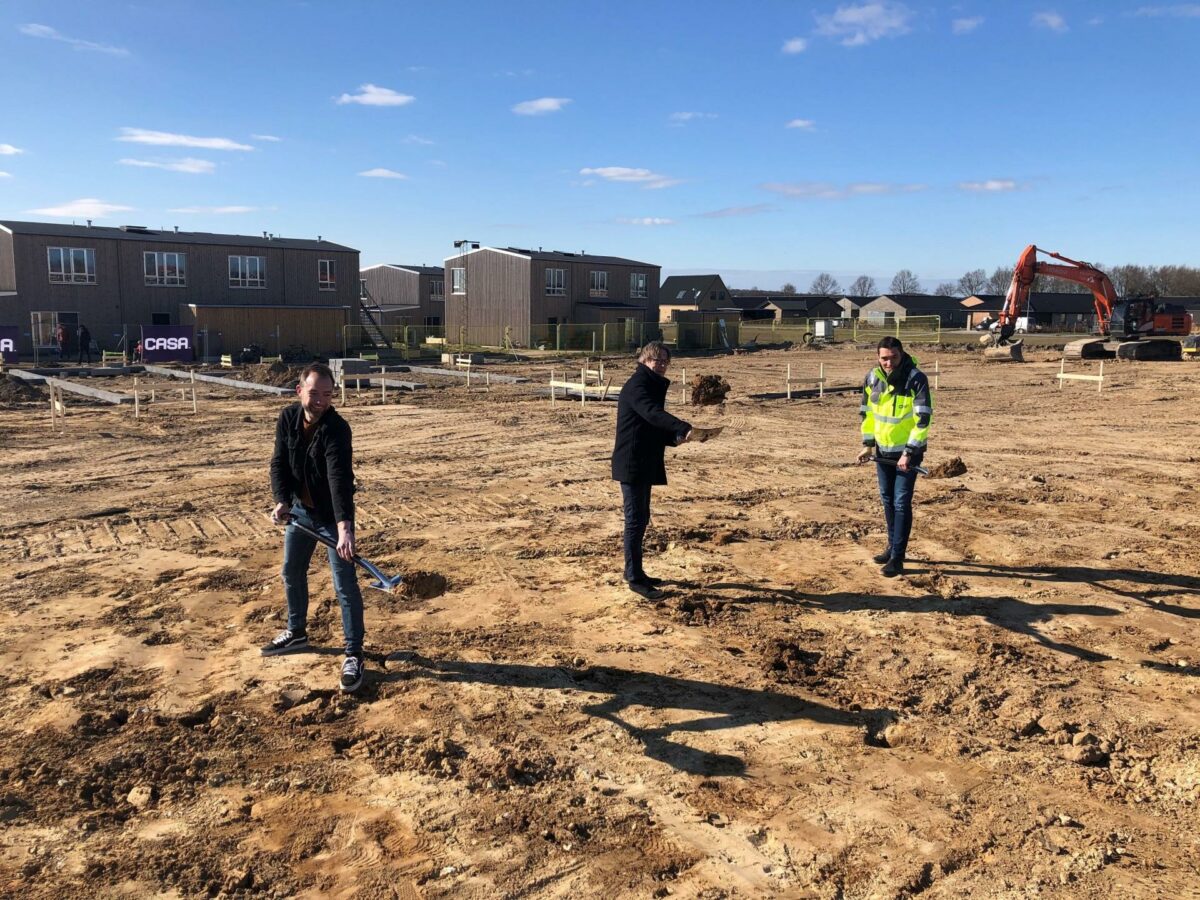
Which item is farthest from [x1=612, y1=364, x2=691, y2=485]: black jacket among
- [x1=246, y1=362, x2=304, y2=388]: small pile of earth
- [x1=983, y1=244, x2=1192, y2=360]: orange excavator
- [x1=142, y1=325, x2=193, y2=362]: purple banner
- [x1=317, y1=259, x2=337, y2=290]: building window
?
[x1=317, y1=259, x2=337, y2=290]: building window

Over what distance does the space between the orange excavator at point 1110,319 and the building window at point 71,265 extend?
1592 inches

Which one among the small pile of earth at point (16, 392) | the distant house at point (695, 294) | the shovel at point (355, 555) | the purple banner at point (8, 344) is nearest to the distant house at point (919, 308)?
the distant house at point (695, 294)

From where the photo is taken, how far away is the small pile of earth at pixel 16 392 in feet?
70.5

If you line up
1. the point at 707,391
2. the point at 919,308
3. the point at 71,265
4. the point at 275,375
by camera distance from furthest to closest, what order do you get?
the point at 919,308
the point at 71,265
the point at 275,375
the point at 707,391

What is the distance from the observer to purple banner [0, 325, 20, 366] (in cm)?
3559

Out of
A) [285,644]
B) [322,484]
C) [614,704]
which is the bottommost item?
[614,704]

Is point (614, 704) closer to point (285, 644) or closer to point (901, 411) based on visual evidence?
point (285, 644)

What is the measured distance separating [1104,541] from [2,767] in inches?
343

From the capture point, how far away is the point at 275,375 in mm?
27531

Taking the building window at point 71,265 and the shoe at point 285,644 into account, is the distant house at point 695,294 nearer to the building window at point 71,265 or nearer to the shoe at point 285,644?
the building window at point 71,265

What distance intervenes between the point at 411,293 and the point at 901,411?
61.4 meters

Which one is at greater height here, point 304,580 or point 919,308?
point 919,308

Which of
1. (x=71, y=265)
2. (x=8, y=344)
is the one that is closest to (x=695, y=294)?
(x=71, y=265)

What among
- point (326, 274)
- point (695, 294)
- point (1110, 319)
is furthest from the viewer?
point (695, 294)
